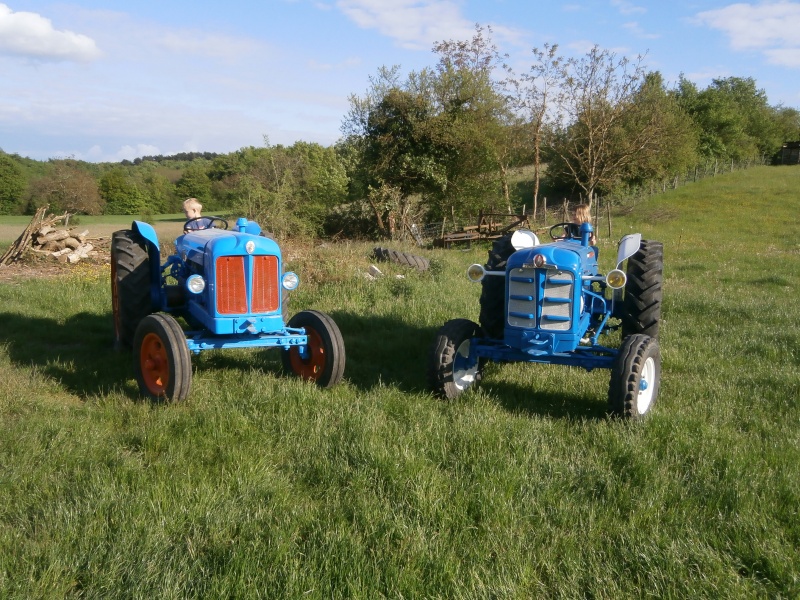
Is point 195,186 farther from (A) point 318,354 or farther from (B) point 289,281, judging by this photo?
(A) point 318,354

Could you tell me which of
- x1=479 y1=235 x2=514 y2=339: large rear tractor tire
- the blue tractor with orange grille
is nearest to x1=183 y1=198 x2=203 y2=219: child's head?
the blue tractor with orange grille

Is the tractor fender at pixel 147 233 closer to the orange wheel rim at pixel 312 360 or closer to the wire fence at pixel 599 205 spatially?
the orange wheel rim at pixel 312 360

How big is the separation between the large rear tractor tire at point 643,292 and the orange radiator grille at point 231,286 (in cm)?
350

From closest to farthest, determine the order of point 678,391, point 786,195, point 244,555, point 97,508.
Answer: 1. point 244,555
2. point 97,508
3. point 678,391
4. point 786,195

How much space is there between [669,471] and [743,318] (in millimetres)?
5572

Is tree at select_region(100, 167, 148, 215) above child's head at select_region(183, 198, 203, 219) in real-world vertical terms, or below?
above

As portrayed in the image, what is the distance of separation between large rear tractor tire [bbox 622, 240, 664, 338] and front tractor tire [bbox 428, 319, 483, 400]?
149cm

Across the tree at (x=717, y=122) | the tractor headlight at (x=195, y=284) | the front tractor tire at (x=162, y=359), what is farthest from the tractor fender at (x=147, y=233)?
the tree at (x=717, y=122)

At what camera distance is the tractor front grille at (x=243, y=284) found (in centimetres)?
557

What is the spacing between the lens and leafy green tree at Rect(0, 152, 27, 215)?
146 ft

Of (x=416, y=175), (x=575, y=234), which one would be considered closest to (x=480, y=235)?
(x=416, y=175)

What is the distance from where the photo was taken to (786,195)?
113 feet

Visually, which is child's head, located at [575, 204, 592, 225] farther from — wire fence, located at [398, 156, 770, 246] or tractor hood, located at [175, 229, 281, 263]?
wire fence, located at [398, 156, 770, 246]

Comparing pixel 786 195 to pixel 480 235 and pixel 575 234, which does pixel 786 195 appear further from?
pixel 575 234
